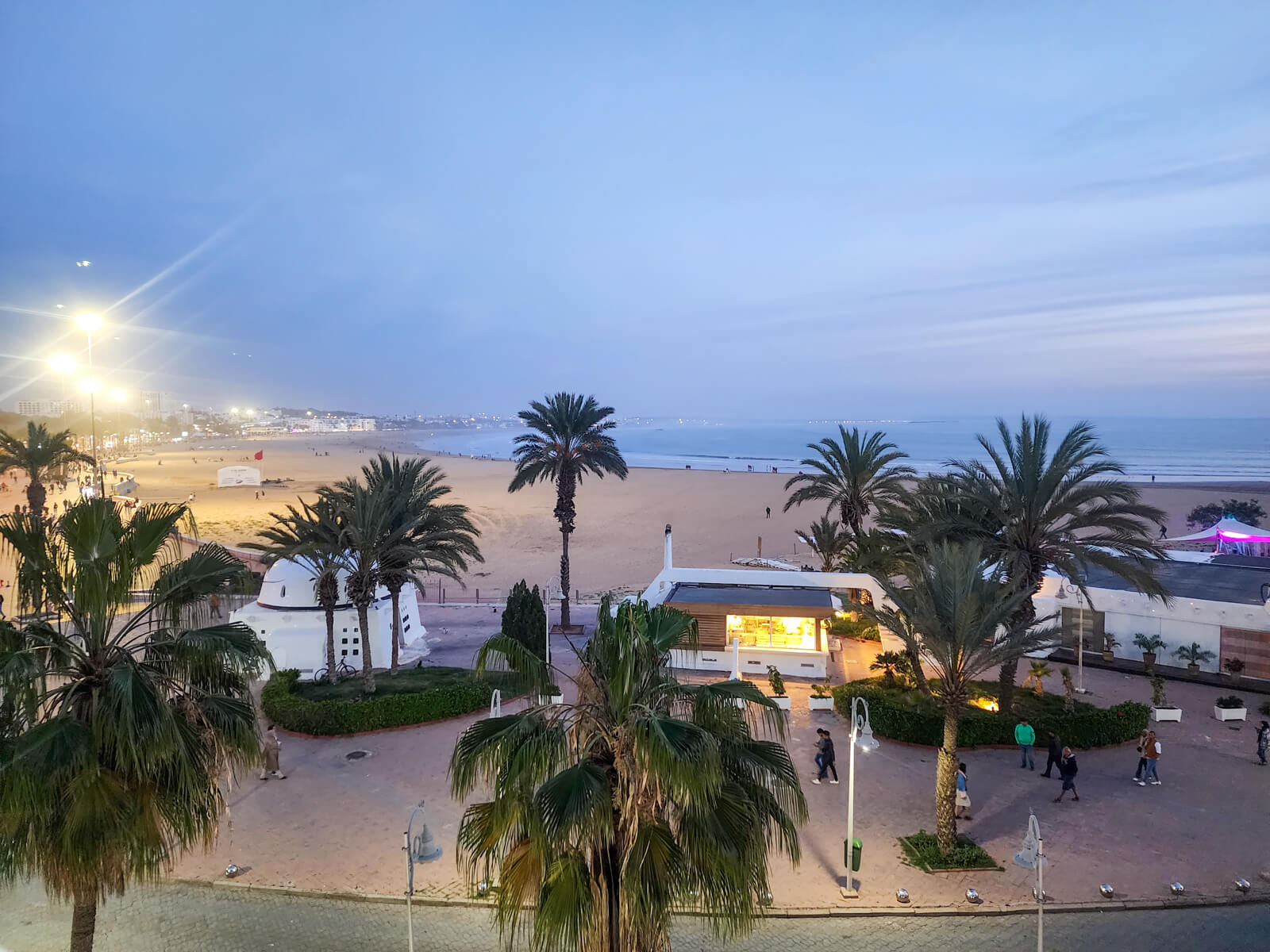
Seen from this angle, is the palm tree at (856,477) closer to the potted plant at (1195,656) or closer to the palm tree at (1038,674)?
the palm tree at (1038,674)

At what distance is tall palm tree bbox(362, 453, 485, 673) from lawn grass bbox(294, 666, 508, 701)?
67 centimetres

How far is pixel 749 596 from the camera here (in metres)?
21.9

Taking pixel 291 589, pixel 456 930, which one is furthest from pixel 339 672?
pixel 456 930

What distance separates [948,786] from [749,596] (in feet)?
35.9

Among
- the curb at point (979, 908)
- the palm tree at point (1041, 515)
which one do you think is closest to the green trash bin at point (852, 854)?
the curb at point (979, 908)

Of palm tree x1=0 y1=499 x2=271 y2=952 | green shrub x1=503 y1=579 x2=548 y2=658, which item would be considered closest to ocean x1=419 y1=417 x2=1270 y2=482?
green shrub x1=503 y1=579 x2=548 y2=658

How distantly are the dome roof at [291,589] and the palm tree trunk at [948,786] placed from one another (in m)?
15.5

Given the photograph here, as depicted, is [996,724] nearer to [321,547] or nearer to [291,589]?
[321,547]

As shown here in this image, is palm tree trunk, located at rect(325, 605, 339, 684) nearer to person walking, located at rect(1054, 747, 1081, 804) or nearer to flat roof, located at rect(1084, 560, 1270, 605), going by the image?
person walking, located at rect(1054, 747, 1081, 804)

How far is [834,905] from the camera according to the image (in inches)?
390

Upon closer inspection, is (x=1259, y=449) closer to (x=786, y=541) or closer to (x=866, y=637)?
(x=786, y=541)

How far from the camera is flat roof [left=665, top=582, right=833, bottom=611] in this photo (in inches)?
818

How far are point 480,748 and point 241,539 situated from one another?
40.0 meters

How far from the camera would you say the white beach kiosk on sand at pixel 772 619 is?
20.5 m
